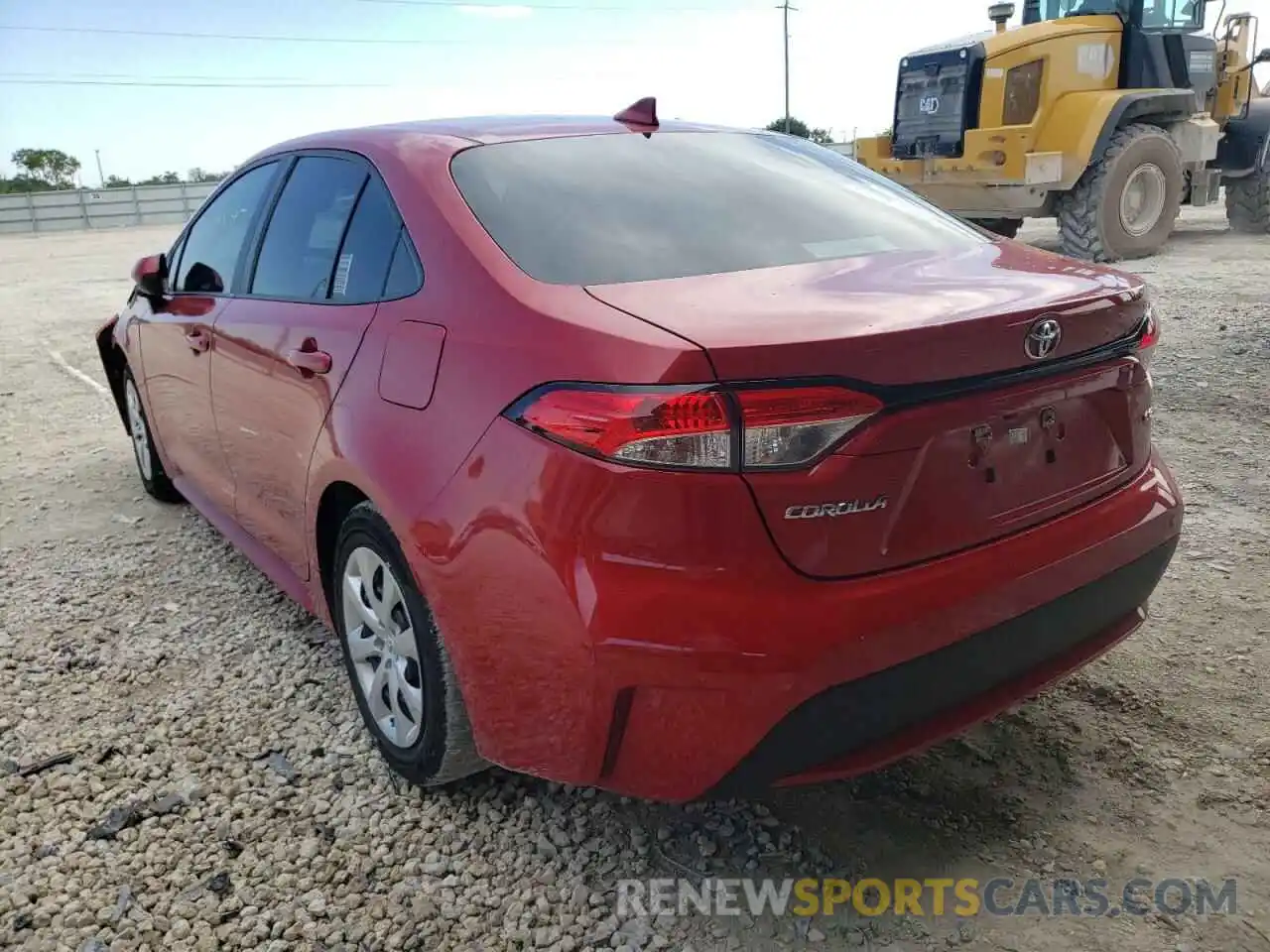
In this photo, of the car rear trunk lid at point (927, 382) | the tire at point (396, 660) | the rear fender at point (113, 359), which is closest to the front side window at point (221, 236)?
the rear fender at point (113, 359)

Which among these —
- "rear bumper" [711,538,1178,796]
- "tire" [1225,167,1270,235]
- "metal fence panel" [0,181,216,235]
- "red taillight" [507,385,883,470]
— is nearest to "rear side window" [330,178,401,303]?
"red taillight" [507,385,883,470]

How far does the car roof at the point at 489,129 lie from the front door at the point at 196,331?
59 centimetres

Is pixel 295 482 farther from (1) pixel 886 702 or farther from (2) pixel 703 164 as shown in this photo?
(1) pixel 886 702

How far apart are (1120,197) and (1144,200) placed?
54cm

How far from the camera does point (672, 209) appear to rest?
7.79 feet

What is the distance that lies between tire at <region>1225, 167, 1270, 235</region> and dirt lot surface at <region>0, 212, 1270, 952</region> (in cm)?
1028

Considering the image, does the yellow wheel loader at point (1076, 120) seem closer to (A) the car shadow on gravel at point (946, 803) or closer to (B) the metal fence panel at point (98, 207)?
(A) the car shadow on gravel at point (946, 803)

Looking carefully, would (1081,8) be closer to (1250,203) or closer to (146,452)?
(1250,203)

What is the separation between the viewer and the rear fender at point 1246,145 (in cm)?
1159

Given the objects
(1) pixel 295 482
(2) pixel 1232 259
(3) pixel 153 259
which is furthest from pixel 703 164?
(2) pixel 1232 259

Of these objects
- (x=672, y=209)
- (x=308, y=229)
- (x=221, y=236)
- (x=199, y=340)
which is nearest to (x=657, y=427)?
(x=672, y=209)

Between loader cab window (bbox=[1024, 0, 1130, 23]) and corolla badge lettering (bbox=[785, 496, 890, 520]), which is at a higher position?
Answer: loader cab window (bbox=[1024, 0, 1130, 23])

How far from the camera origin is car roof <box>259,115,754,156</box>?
2.62m

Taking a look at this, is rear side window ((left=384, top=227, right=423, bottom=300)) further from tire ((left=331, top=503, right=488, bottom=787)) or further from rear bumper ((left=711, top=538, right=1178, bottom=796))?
rear bumper ((left=711, top=538, right=1178, bottom=796))
